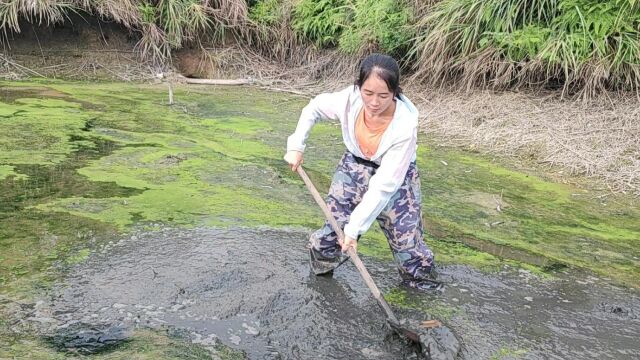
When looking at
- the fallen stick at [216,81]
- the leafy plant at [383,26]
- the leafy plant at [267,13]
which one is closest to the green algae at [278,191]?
the leafy plant at [383,26]

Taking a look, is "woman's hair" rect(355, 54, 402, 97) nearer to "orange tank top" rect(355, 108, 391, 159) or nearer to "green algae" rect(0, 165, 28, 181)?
"orange tank top" rect(355, 108, 391, 159)

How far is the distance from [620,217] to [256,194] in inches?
96.2

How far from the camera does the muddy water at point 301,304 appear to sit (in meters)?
2.50

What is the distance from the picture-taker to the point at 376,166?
9.05 ft

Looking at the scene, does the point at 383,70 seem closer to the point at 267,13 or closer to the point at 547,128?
the point at 547,128

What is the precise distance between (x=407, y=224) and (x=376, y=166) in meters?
0.30

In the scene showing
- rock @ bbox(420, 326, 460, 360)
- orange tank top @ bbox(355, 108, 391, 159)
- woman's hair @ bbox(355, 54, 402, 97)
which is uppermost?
woman's hair @ bbox(355, 54, 402, 97)

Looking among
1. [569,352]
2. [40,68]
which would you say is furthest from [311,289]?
[40,68]

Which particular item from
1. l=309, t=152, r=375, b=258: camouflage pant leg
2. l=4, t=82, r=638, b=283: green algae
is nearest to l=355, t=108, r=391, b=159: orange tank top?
l=309, t=152, r=375, b=258: camouflage pant leg

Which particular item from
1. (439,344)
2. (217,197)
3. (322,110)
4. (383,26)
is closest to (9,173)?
(217,197)

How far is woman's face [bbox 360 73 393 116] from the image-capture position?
7.90 feet

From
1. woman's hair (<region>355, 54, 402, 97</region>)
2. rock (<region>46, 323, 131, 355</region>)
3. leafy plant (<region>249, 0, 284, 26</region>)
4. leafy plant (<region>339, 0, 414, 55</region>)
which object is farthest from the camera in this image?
leafy plant (<region>249, 0, 284, 26</region>)

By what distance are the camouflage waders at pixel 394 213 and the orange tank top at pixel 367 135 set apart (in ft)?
0.27

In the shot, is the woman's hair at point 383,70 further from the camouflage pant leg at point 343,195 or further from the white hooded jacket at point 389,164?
the camouflage pant leg at point 343,195
